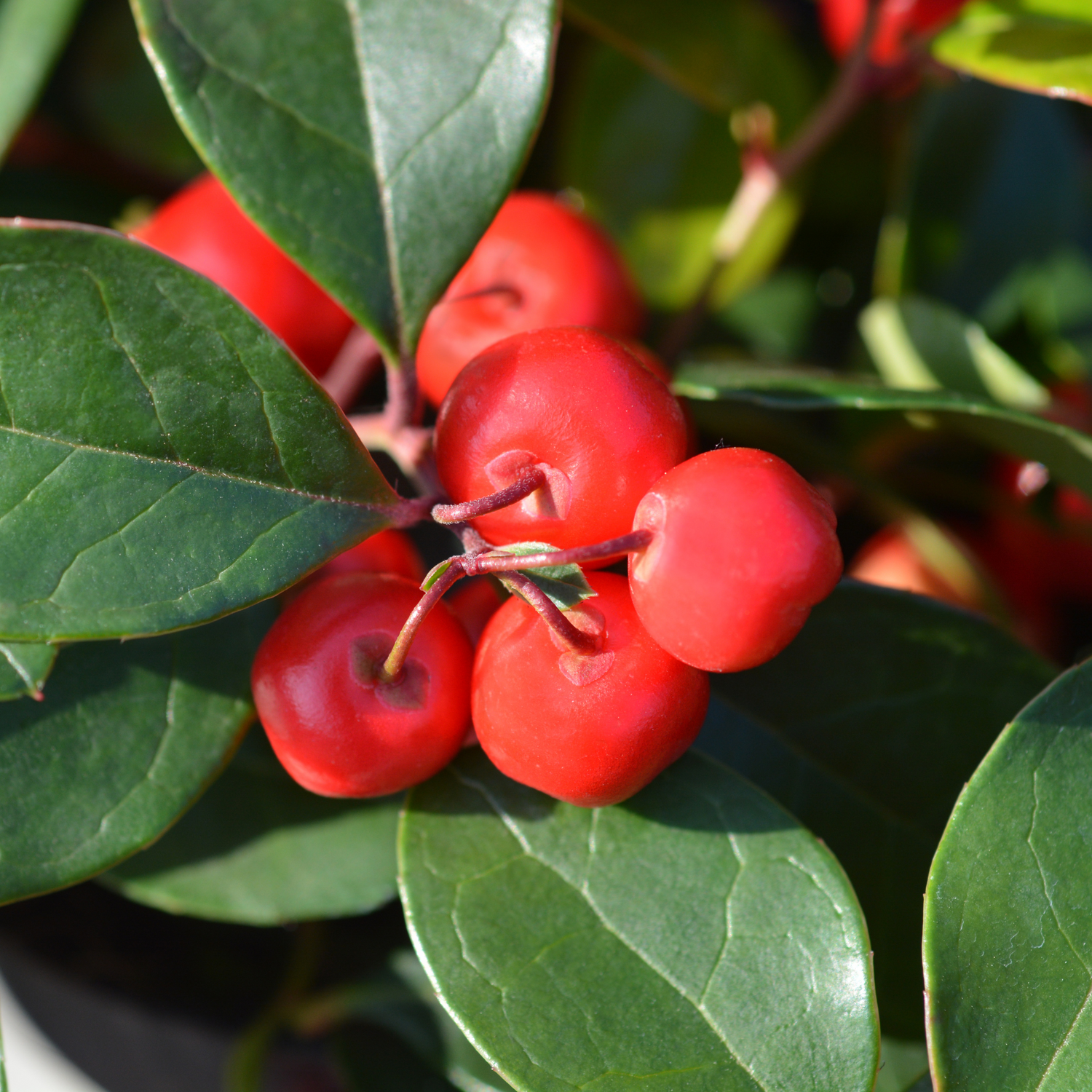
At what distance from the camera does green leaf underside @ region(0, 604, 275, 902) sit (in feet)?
1.68

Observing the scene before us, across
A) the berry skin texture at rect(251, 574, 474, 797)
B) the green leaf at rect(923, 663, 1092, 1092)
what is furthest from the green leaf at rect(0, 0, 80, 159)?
the green leaf at rect(923, 663, 1092, 1092)

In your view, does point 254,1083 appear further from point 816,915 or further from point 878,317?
point 878,317

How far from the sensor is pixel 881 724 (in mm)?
614

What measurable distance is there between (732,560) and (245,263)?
16.8 inches

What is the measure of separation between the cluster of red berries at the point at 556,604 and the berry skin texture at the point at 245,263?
10.0 inches

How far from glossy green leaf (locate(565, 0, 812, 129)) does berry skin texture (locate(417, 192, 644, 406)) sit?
0.70 feet

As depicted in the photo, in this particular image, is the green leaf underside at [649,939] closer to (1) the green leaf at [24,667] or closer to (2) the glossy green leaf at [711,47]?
(1) the green leaf at [24,667]

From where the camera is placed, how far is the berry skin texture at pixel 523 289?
0.64 m

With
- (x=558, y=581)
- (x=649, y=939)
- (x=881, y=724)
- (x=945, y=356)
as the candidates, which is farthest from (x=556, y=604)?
(x=945, y=356)

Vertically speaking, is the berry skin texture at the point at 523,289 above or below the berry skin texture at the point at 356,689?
above

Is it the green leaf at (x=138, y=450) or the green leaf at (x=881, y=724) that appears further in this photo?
the green leaf at (x=881, y=724)

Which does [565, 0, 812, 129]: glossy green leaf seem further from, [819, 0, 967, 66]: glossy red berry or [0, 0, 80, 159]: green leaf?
[0, 0, 80, 159]: green leaf

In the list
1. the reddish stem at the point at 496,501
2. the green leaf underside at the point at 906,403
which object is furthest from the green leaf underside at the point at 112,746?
the green leaf underside at the point at 906,403

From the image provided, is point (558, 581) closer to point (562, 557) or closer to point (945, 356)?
point (562, 557)
